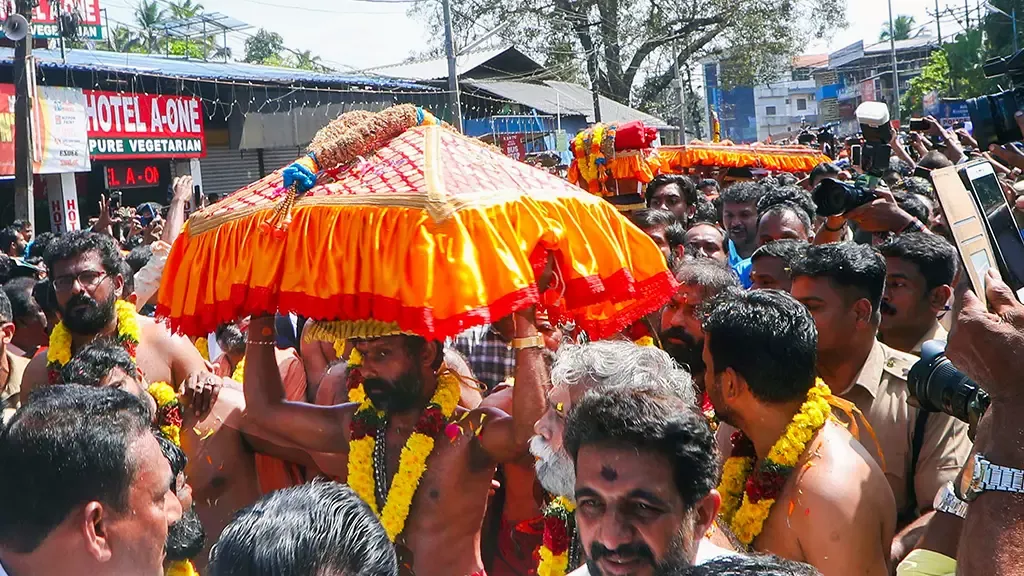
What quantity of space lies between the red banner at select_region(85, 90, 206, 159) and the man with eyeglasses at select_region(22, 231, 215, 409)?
429 inches

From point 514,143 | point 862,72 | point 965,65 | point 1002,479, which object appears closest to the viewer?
point 1002,479

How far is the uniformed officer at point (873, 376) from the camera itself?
309 centimetres

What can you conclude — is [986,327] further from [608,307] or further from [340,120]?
[340,120]

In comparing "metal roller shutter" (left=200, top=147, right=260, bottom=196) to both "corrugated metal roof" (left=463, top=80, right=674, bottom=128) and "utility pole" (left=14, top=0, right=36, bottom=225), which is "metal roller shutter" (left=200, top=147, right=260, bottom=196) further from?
"utility pole" (left=14, top=0, right=36, bottom=225)

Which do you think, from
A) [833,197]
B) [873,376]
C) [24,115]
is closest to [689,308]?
[833,197]

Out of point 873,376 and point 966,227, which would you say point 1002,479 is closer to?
point 966,227

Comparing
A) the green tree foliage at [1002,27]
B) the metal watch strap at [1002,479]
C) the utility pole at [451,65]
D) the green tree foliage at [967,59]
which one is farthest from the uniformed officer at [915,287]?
the green tree foliage at [967,59]

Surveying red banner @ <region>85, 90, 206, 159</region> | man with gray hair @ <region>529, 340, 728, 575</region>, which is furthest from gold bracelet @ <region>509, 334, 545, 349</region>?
red banner @ <region>85, 90, 206, 159</region>

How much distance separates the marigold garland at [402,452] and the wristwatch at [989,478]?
1871 millimetres

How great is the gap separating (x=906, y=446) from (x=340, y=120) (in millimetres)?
2130

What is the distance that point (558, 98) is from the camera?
26.3 metres

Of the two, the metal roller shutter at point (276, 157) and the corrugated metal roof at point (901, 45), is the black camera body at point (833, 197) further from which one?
the corrugated metal roof at point (901, 45)

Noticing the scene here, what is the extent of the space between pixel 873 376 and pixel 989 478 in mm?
1452

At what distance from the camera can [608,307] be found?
3.46m
